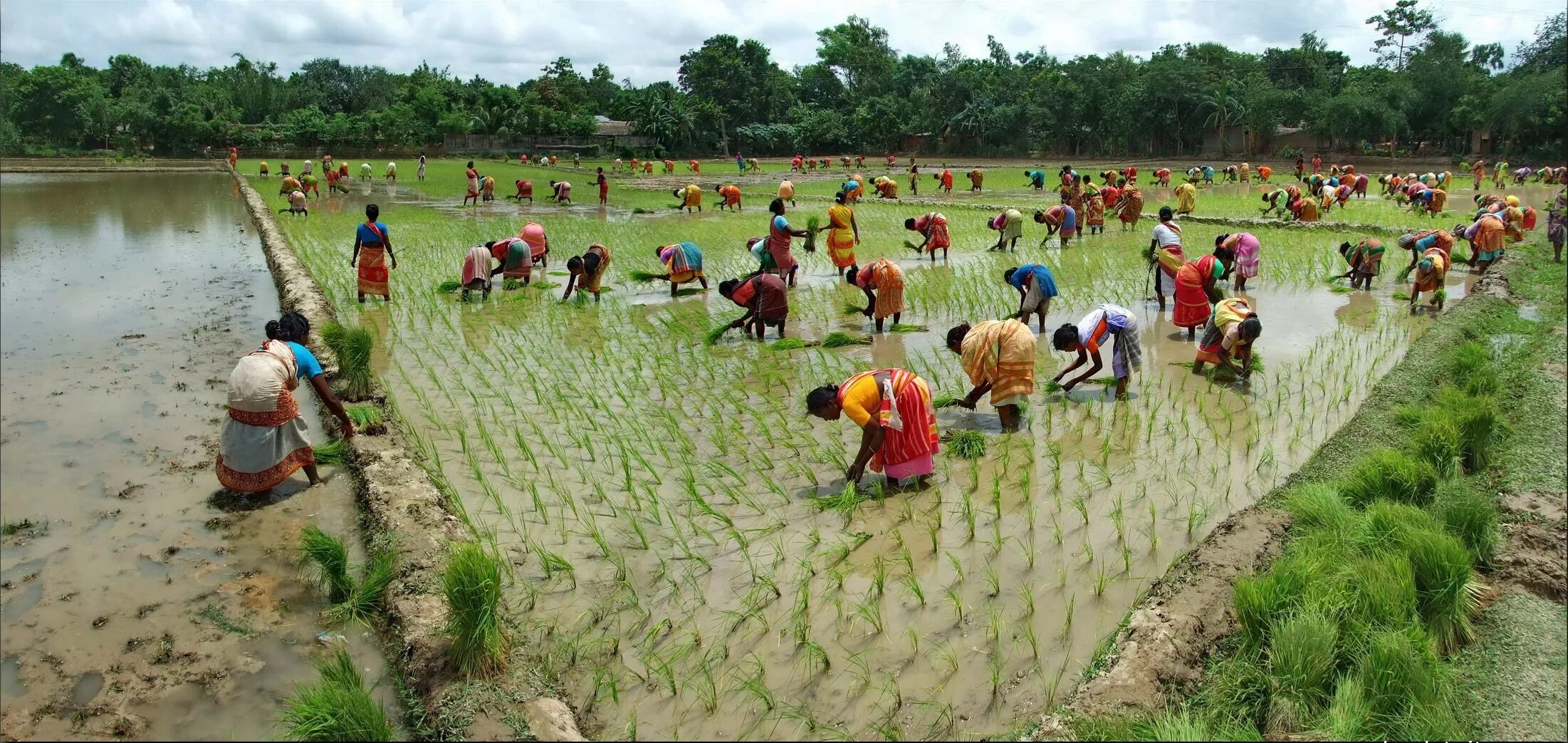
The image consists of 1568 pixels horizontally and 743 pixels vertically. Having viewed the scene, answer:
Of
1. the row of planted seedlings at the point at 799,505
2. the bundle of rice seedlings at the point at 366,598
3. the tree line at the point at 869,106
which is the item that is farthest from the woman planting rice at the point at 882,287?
the tree line at the point at 869,106

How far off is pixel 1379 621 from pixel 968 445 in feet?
8.20

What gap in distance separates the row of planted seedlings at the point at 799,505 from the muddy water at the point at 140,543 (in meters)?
1.00

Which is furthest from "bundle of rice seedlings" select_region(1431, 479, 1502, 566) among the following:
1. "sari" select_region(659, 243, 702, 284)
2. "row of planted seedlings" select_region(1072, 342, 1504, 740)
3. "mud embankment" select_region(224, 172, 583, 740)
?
"sari" select_region(659, 243, 702, 284)

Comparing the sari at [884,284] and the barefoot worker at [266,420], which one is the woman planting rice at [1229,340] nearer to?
the sari at [884,284]

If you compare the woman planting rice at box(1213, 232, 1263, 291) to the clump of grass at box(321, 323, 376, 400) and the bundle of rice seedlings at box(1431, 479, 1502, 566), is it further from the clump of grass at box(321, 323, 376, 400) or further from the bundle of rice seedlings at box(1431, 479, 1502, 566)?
the clump of grass at box(321, 323, 376, 400)

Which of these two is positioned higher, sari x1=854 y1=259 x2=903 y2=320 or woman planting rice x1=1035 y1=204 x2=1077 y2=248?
woman planting rice x1=1035 y1=204 x2=1077 y2=248

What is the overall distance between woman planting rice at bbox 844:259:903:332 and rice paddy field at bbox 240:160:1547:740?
1.11 feet

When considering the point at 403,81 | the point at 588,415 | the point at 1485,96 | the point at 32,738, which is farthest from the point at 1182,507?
the point at 403,81

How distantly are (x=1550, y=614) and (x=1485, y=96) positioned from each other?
115 feet

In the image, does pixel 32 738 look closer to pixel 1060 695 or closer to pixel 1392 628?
pixel 1060 695

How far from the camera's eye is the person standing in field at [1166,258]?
32.2 feet

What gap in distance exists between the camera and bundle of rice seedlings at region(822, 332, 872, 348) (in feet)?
28.9

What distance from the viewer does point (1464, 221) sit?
17.4 metres

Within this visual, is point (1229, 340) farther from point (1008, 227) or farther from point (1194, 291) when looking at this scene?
point (1008, 227)
